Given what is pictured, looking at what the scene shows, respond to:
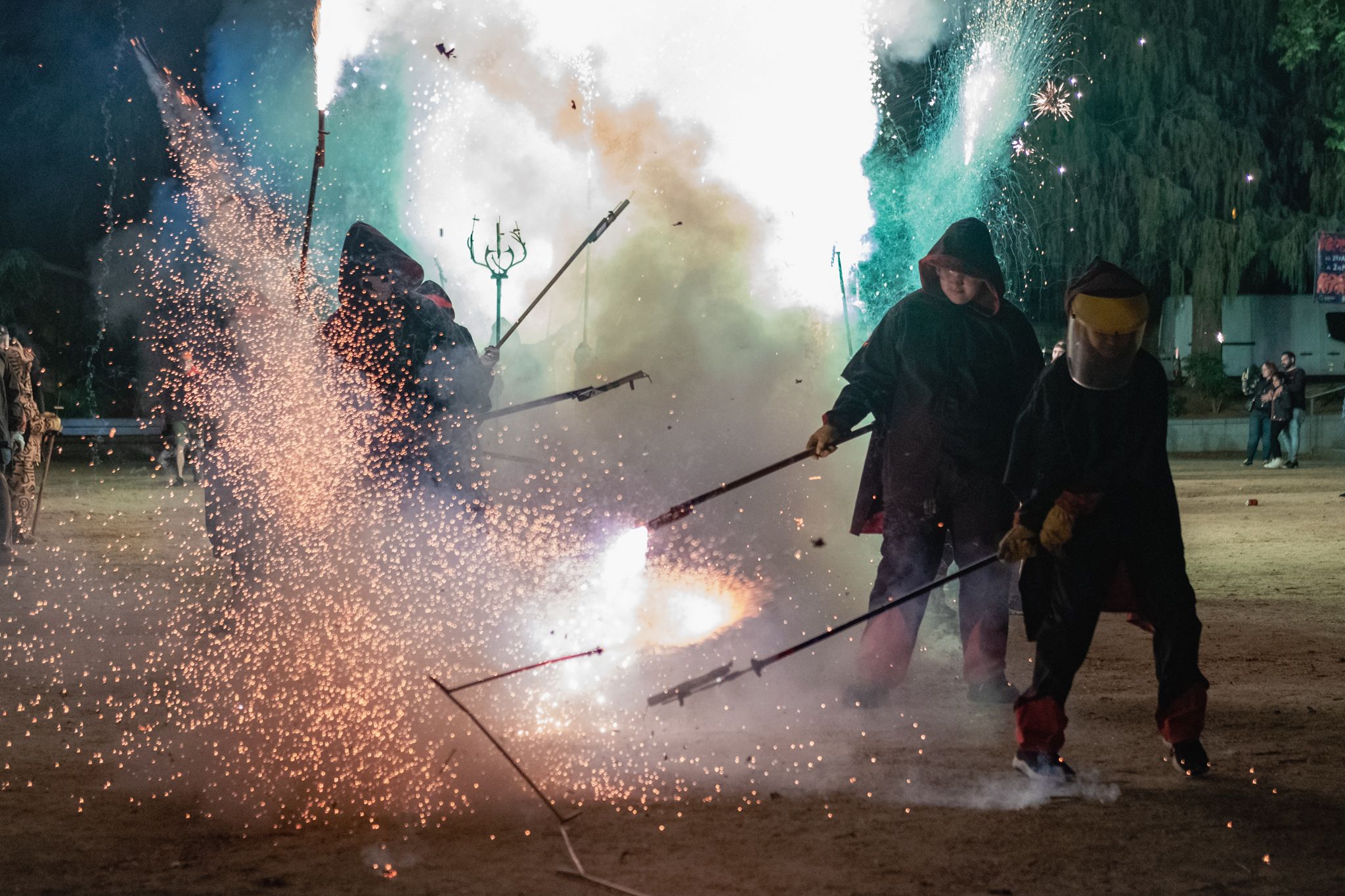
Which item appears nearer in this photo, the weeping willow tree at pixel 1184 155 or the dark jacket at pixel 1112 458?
the dark jacket at pixel 1112 458

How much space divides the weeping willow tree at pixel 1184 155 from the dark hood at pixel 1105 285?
23.7 metres

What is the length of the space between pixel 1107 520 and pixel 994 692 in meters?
1.25

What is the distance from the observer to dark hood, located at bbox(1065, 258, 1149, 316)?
4148 millimetres

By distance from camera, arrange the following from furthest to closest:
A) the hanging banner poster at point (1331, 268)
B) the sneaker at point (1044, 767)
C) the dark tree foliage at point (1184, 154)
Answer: the dark tree foliage at point (1184, 154), the hanging banner poster at point (1331, 268), the sneaker at point (1044, 767)

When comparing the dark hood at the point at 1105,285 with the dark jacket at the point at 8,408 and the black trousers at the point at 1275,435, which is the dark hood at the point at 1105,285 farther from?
the black trousers at the point at 1275,435

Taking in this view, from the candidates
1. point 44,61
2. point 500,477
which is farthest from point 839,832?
point 44,61

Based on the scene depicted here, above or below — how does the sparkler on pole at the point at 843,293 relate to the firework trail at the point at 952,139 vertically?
below

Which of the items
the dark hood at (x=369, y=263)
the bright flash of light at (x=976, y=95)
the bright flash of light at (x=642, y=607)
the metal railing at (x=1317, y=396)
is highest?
the bright flash of light at (x=976, y=95)

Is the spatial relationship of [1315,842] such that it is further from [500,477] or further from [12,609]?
[500,477]

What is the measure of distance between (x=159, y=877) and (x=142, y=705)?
208cm

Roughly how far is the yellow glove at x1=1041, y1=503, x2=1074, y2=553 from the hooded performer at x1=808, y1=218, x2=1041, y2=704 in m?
1.11

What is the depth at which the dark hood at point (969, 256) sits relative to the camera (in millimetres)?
5230

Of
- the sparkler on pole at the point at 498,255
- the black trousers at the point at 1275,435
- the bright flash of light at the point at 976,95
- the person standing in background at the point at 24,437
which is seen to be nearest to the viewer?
the person standing in background at the point at 24,437

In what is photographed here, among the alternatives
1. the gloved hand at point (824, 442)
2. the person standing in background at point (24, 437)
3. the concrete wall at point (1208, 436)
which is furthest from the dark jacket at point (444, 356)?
the concrete wall at point (1208, 436)
